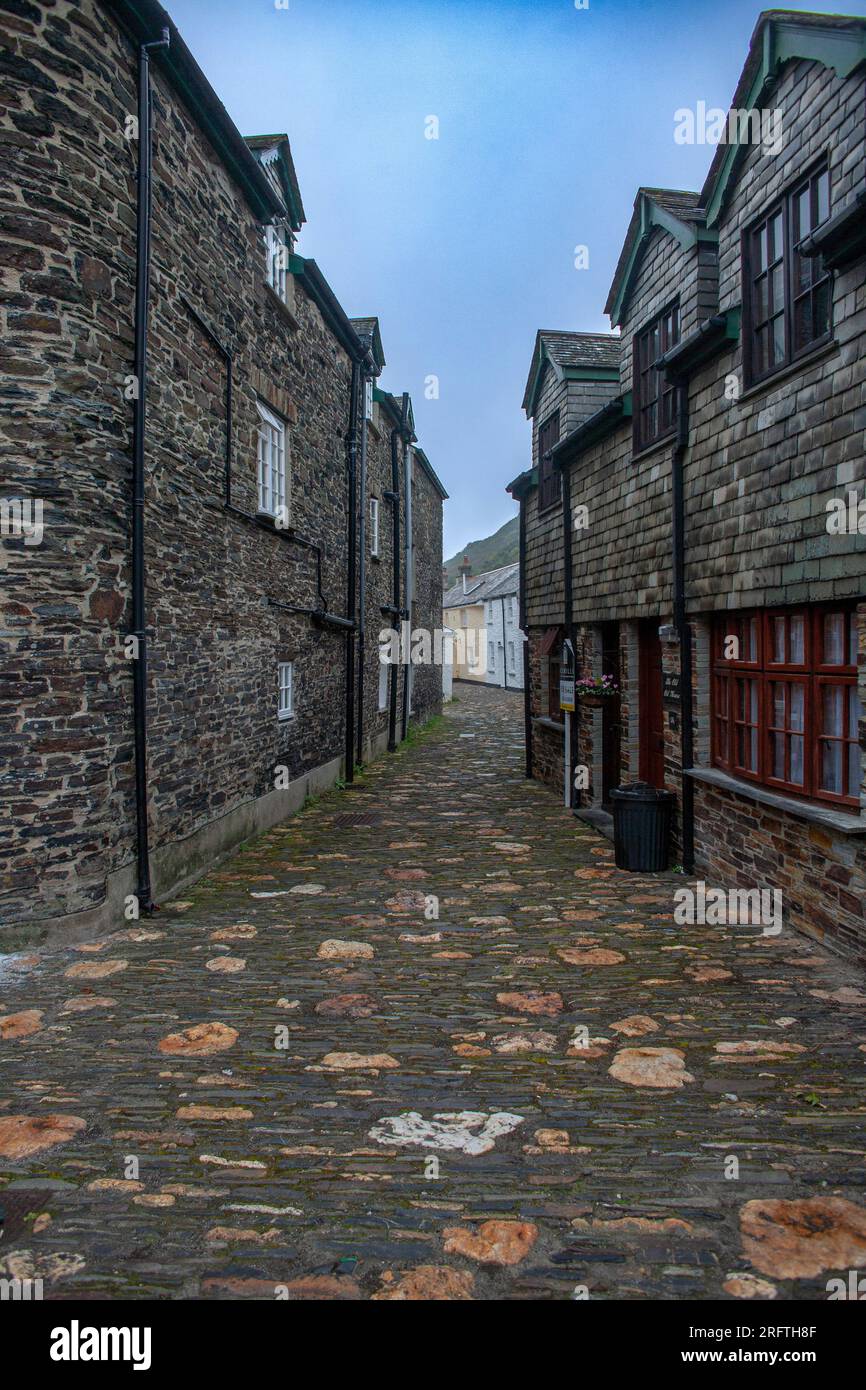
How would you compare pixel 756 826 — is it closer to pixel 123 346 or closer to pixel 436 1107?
pixel 436 1107

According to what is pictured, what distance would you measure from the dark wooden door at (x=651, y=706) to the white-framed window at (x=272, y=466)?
5.24m

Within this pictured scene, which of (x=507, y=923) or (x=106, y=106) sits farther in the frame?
(x=507, y=923)

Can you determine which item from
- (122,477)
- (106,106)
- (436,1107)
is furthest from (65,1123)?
(106,106)

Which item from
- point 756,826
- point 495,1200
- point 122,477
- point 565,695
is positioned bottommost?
point 495,1200

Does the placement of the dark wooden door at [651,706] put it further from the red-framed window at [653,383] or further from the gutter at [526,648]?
the gutter at [526,648]

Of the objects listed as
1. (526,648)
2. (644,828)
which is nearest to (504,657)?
(526,648)

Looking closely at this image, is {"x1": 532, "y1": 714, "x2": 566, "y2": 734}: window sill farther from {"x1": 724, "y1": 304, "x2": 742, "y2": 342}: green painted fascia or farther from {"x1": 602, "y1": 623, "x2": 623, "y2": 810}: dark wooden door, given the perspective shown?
{"x1": 724, "y1": 304, "x2": 742, "y2": 342}: green painted fascia

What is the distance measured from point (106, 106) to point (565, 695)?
347 inches

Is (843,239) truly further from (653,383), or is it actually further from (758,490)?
(653,383)

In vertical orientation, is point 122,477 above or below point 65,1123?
above

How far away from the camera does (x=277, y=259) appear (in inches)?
462

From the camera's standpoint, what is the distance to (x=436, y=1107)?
4234 millimetres

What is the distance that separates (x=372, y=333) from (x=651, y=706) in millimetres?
12137
